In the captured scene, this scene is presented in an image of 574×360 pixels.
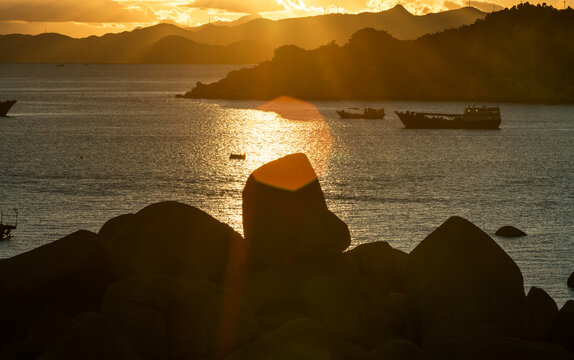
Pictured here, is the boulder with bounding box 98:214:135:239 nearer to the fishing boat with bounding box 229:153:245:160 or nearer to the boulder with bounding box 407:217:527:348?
the boulder with bounding box 407:217:527:348

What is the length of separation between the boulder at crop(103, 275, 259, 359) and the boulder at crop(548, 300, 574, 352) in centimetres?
609

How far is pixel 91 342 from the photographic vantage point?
39.2 feet

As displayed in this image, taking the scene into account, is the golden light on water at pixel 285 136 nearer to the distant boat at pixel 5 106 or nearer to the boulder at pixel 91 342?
the distant boat at pixel 5 106

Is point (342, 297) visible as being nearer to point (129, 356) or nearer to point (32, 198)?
point (129, 356)

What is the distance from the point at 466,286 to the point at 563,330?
7.98ft

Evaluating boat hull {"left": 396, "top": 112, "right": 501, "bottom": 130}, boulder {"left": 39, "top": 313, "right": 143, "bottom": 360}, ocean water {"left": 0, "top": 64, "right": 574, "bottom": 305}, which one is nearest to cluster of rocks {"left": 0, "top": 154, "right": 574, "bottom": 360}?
boulder {"left": 39, "top": 313, "right": 143, "bottom": 360}

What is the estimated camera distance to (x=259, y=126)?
440ft

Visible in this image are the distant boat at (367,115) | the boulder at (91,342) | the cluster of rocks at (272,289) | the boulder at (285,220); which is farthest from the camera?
the distant boat at (367,115)

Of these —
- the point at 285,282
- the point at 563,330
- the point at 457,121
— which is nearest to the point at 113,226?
the point at 285,282

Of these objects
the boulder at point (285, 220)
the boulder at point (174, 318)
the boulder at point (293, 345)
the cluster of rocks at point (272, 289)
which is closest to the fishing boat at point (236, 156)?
the cluster of rocks at point (272, 289)

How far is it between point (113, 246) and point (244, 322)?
340 cm

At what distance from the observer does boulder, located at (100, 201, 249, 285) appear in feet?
52.3

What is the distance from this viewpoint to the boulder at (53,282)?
16.0m

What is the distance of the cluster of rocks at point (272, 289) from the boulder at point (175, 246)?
2cm
